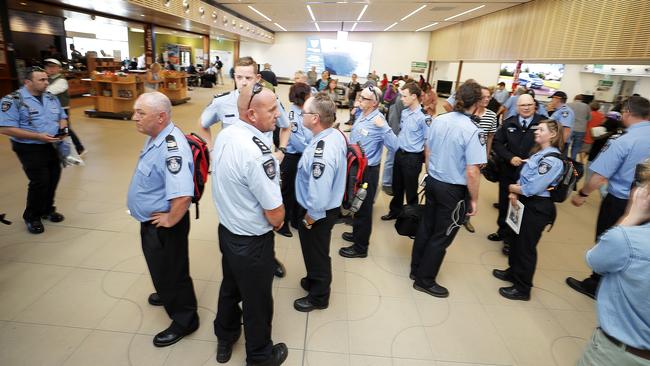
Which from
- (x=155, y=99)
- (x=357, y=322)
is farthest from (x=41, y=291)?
(x=357, y=322)

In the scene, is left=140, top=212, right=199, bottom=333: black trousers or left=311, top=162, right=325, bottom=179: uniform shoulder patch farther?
left=311, top=162, right=325, bottom=179: uniform shoulder patch

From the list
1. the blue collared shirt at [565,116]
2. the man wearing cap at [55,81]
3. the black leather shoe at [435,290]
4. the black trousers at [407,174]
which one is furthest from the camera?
the blue collared shirt at [565,116]

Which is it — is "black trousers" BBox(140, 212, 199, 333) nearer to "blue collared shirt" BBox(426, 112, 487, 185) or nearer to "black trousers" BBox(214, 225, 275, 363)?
"black trousers" BBox(214, 225, 275, 363)

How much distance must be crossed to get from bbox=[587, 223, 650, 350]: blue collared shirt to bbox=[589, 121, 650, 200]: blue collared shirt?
5.97 ft

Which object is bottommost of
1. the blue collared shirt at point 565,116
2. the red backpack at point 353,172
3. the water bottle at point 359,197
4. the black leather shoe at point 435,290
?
the black leather shoe at point 435,290

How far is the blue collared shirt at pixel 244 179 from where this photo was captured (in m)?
1.48

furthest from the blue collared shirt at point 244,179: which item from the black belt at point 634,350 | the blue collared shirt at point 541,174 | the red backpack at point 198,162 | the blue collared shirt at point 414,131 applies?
Result: the blue collared shirt at point 414,131

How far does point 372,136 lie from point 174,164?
1.97 metres

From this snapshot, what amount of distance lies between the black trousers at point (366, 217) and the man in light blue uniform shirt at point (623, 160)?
1.77 m

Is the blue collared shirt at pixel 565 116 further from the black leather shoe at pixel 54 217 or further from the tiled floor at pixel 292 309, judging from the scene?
the black leather shoe at pixel 54 217

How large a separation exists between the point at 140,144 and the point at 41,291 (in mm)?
4676

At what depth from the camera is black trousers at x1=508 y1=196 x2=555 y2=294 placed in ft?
8.62

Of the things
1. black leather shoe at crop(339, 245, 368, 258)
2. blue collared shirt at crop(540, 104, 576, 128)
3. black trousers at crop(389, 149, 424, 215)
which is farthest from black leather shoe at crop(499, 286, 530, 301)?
blue collared shirt at crop(540, 104, 576, 128)

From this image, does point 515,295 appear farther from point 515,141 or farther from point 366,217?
point 515,141
